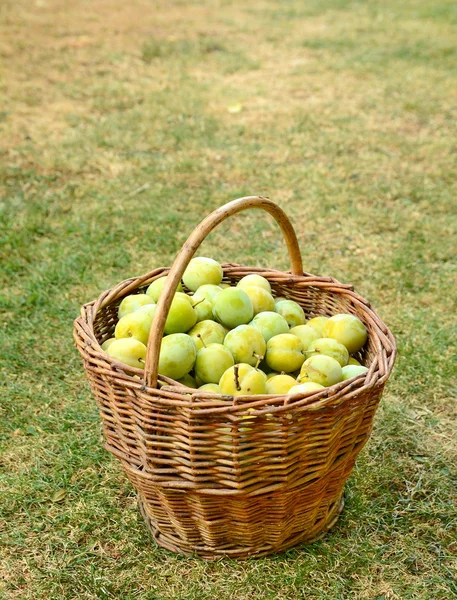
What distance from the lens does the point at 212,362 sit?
5.33 feet

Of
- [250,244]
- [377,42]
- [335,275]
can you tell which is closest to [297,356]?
[335,275]

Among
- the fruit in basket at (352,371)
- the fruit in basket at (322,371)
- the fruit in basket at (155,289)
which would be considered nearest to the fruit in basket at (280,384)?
the fruit in basket at (322,371)

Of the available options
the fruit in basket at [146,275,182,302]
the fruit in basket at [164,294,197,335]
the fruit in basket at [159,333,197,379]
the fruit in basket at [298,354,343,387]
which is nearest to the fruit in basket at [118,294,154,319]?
the fruit in basket at [146,275,182,302]

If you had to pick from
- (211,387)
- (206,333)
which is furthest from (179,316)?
(211,387)

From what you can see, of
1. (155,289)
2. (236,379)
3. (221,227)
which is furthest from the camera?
(221,227)

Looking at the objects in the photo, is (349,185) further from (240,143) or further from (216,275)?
(216,275)

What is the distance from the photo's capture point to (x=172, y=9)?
293 inches

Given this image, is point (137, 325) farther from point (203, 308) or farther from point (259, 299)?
point (259, 299)

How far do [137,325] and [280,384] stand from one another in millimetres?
371

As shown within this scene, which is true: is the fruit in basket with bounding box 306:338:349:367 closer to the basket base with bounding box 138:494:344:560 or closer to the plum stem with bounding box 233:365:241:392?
the plum stem with bounding box 233:365:241:392

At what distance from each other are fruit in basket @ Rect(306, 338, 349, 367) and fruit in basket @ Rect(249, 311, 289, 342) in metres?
0.10

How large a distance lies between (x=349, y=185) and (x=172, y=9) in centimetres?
461

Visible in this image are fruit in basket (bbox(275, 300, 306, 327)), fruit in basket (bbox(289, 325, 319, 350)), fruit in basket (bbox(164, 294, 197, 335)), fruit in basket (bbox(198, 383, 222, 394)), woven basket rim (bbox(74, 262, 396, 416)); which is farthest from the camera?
fruit in basket (bbox(275, 300, 306, 327))

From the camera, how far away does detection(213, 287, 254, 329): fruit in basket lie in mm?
1773
